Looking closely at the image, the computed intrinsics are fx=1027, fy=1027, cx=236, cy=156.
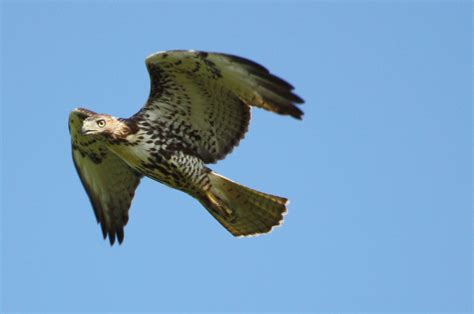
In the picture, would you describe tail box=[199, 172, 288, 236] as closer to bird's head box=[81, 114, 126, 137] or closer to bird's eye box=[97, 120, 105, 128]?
bird's head box=[81, 114, 126, 137]

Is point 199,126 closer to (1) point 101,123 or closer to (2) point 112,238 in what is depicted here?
(1) point 101,123

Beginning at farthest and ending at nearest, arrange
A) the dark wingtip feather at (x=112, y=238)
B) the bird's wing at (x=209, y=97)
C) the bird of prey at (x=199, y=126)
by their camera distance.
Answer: the dark wingtip feather at (x=112, y=238) → the bird of prey at (x=199, y=126) → the bird's wing at (x=209, y=97)

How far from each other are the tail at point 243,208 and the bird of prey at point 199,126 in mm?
13

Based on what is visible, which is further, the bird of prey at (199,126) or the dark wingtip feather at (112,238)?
the dark wingtip feather at (112,238)

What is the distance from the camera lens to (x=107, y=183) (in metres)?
14.1

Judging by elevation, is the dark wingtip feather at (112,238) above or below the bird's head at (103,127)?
below

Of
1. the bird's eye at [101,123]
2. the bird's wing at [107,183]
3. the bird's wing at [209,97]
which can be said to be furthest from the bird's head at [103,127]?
the bird's wing at [107,183]

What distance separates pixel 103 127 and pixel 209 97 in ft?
4.44

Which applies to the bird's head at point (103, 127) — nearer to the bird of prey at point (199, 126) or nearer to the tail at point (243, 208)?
the bird of prey at point (199, 126)

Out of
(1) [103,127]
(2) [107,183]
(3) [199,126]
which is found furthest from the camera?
(2) [107,183]

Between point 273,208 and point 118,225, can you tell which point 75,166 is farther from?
point 273,208

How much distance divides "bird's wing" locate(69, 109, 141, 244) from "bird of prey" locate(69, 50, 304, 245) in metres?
0.27

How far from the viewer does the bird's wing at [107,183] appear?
14.0 metres

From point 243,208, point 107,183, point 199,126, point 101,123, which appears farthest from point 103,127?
point 243,208
